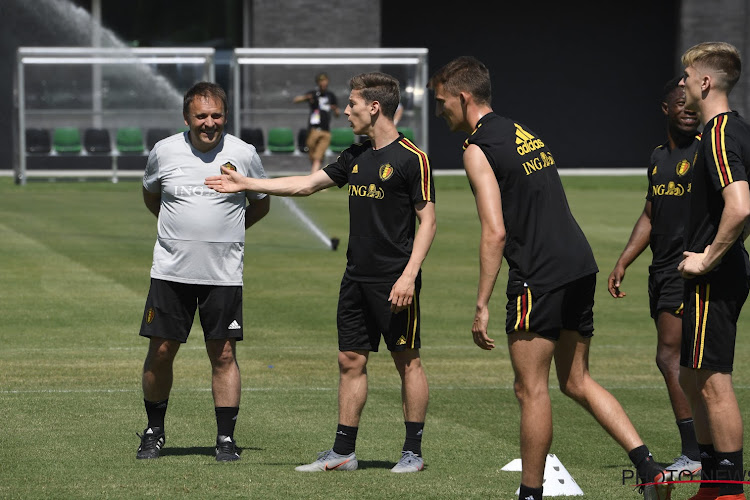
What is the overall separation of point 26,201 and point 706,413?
2050 centimetres

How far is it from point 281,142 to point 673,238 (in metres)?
25.7

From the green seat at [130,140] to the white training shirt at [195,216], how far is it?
2400 cm

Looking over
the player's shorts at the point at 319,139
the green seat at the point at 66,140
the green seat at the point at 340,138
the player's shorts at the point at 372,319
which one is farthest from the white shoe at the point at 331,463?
the green seat at the point at 340,138

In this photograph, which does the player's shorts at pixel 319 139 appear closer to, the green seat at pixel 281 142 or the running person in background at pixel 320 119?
the running person in background at pixel 320 119

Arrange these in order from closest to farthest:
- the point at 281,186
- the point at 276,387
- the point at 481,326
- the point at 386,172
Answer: the point at 481,326 < the point at 386,172 < the point at 281,186 < the point at 276,387

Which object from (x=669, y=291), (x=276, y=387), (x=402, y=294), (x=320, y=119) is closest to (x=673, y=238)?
(x=669, y=291)

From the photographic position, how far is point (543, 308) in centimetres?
595

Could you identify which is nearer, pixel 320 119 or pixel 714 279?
pixel 714 279

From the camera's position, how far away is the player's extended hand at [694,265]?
19.0 feet

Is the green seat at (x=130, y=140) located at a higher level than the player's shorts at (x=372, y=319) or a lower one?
higher

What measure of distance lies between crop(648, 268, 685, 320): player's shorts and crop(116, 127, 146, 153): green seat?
972 inches

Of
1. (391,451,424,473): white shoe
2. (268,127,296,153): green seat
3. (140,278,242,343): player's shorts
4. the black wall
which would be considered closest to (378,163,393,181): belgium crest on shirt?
(140,278,242,343): player's shorts

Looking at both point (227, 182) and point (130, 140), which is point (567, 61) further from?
point (227, 182)

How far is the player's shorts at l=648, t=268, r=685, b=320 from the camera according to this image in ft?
Answer: 23.9
